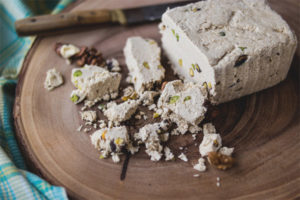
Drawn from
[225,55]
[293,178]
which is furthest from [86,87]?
[293,178]

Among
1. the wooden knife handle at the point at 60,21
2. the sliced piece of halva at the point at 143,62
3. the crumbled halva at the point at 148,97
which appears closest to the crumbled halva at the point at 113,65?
the sliced piece of halva at the point at 143,62

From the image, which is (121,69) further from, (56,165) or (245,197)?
(245,197)

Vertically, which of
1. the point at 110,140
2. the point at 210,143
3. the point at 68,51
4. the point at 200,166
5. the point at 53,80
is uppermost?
the point at 68,51

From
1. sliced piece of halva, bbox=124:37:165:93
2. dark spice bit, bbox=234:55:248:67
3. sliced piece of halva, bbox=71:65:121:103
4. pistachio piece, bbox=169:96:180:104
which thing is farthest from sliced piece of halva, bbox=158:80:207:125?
sliced piece of halva, bbox=71:65:121:103

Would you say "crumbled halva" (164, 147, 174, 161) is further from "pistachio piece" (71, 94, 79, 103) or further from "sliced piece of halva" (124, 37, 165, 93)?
"pistachio piece" (71, 94, 79, 103)

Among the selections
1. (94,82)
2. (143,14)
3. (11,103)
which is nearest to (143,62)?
(94,82)

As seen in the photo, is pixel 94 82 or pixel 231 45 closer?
pixel 231 45

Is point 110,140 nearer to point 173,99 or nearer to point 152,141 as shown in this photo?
point 152,141
